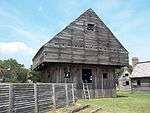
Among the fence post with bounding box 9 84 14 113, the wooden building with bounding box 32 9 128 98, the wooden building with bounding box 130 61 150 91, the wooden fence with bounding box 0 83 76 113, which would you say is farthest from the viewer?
the wooden building with bounding box 130 61 150 91

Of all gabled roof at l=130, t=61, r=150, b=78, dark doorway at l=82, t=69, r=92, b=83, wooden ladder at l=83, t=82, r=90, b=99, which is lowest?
wooden ladder at l=83, t=82, r=90, b=99

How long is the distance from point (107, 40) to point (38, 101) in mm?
15857

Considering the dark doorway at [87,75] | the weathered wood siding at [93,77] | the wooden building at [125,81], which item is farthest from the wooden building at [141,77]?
the dark doorway at [87,75]

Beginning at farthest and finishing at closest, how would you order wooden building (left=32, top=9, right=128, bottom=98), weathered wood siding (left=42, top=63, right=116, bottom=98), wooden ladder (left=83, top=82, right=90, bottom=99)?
wooden ladder (left=83, top=82, right=90, bottom=99) → weathered wood siding (left=42, top=63, right=116, bottom=98) → wooden building (left=32, top=9, right=128, bottom=98)

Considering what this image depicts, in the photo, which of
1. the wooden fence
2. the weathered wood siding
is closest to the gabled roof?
the weathered wood siding

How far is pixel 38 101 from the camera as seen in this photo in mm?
17469

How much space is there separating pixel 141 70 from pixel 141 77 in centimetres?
209

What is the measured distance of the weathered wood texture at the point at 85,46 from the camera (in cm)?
2744

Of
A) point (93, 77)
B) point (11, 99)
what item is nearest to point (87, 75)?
point (93, 77)

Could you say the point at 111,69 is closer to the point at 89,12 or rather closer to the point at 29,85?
the point at 89,12

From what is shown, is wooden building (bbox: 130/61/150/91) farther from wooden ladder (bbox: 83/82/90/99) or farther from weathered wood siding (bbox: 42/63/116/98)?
wooden ladder (bbox: 83/82/90/99)

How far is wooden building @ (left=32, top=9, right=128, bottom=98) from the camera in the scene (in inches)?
1094

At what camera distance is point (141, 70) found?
5822 centimetres

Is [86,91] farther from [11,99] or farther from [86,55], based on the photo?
[11,99]
